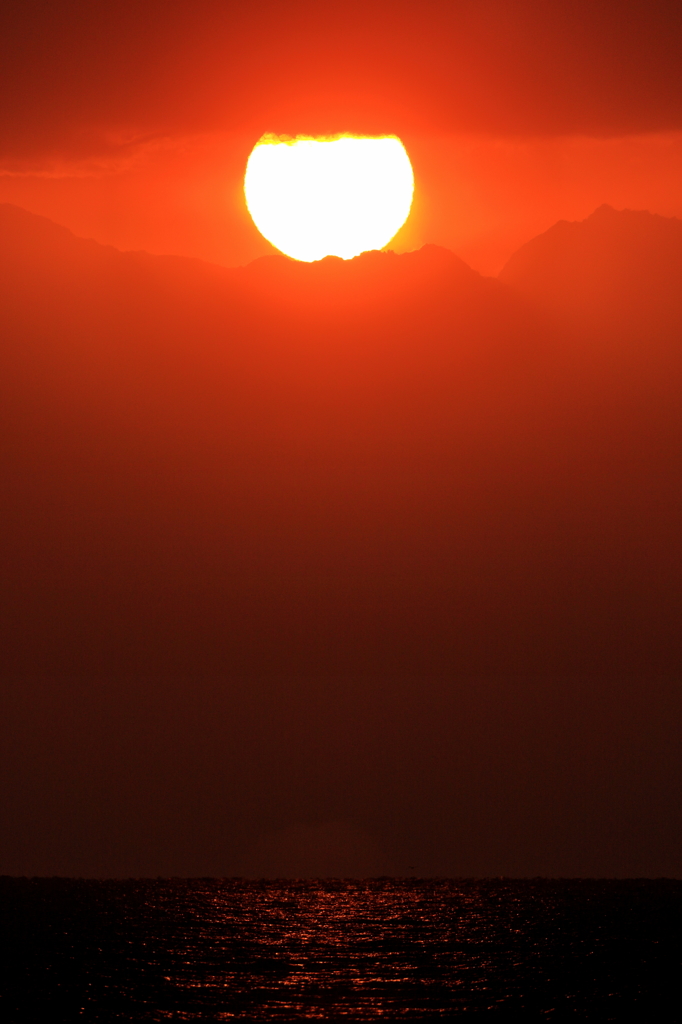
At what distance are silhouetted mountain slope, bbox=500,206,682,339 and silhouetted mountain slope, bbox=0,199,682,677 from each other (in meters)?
15.2

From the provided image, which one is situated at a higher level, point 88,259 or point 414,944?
point 88,259

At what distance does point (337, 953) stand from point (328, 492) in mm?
102191

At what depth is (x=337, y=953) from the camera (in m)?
22.6

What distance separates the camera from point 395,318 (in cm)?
15012

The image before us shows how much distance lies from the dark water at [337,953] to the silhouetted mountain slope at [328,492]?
3184 inches

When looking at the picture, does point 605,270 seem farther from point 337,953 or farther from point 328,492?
point 337,953

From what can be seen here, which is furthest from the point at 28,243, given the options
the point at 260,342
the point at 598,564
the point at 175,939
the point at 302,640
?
the point at 175,939

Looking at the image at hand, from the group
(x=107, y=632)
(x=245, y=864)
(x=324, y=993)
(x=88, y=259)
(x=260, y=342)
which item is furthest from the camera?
(x=88, y=259)

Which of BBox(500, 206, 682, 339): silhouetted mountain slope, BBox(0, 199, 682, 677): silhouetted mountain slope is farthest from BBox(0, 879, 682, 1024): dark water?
BBox(500, 206, 682, 339): silhouetted mountain slope

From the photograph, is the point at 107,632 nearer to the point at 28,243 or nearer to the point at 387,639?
the point at 387,639

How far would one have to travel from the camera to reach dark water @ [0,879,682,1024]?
58.7 ft

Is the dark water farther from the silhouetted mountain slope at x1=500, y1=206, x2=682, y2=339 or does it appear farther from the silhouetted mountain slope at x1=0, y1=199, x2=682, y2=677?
the silhouetted mountain slope at x1=500, y1=206, x2=682, y2=339

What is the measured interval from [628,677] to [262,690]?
39190 millimetres

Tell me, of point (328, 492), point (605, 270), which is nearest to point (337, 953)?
point (328, 492)
